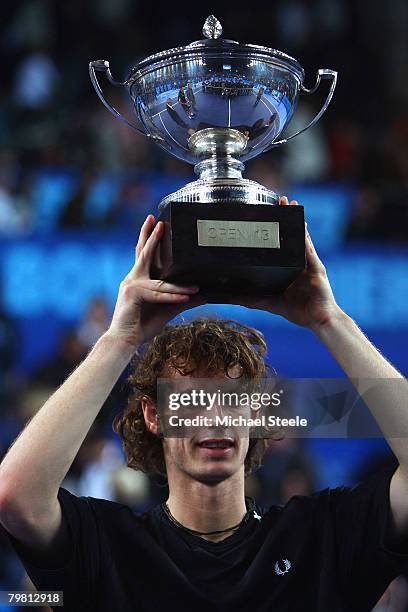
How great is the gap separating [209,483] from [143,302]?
385 mm

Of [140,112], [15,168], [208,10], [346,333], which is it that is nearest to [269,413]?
[346,333]

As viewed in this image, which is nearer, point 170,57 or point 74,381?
point 74,381

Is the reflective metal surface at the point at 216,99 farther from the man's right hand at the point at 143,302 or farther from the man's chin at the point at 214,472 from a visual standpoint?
the man's chin at the point at 214,472

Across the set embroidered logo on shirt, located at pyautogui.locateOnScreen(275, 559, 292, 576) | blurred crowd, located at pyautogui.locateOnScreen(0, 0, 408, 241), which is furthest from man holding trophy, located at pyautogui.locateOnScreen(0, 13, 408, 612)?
blurred crowd, located at pyautogui.locateOnScreen(0, 0, 408, 241)

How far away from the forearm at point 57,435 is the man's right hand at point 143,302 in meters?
0.05

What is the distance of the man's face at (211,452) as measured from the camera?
219 cm

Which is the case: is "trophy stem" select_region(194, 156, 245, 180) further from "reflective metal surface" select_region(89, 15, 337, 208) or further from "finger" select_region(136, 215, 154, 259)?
"finger" select_region(136, 215, 154, 259)

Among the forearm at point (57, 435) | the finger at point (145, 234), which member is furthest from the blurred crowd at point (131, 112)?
the forearm at point (57, 435)

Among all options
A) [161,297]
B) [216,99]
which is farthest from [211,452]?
[216,99]

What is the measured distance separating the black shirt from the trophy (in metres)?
0.48

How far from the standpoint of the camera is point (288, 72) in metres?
2.46

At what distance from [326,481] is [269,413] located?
2.51 metres

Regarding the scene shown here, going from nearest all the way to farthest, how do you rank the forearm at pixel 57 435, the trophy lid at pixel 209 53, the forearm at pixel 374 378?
the forearm at pixel 57 435
the forearm at pixel 374 378
the trophy lid at pixel 209 53

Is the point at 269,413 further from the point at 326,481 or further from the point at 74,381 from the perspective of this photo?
the point at 326,481
